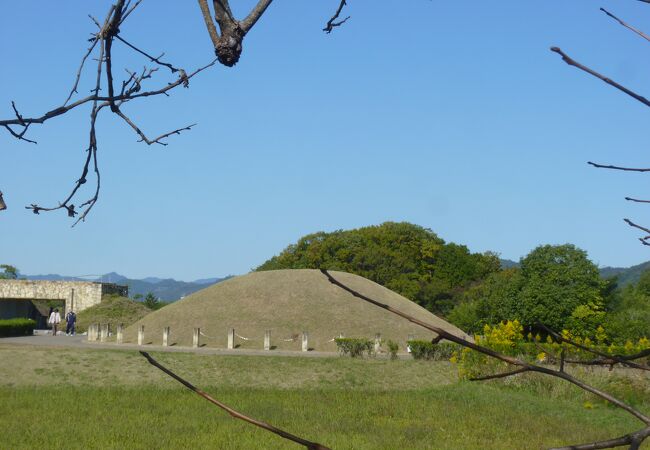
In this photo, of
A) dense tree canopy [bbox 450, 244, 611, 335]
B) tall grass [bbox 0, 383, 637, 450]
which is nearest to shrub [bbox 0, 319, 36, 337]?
tall grass [bbox 0, 383, 637, 450]

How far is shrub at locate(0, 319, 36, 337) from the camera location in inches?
1724

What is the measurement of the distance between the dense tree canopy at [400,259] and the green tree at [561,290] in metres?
22.9

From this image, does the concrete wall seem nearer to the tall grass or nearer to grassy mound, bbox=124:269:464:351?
grassy mound, bbox=124:269:464:351

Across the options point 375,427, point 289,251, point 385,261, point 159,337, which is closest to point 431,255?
point 385,261

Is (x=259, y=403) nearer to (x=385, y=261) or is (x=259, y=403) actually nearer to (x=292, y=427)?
(x=292, y=427)

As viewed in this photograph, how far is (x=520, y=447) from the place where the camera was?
42.2 ft

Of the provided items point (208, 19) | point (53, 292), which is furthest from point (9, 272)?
point (208, 19)

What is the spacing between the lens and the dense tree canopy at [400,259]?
66438mm

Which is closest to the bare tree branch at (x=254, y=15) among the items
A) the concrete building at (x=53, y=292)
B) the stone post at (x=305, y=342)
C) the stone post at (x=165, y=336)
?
the stone post at (x=305, y=342)

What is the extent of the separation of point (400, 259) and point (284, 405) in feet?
164

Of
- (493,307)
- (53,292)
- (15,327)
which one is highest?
(53,292)

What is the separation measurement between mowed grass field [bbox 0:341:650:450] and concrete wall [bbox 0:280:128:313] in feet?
141

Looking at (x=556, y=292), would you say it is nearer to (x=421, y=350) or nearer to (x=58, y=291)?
(x=421, y=350)

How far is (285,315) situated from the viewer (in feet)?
139
